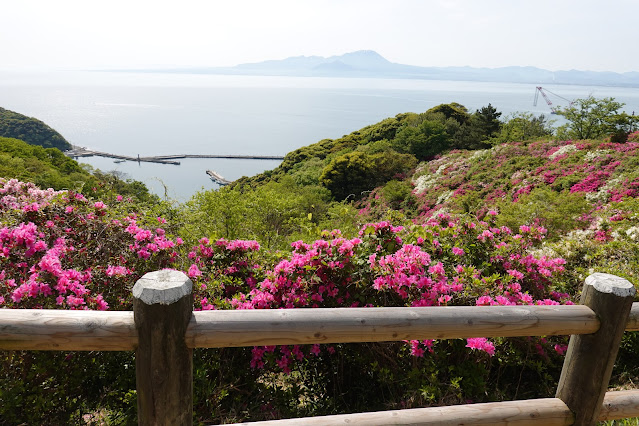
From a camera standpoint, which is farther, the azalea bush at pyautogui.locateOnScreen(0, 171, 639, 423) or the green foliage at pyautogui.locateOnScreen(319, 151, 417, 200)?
the green foliage at pyautogui.locateOnScreen(319, 151, 417, 200)

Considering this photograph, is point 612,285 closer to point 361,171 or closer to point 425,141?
point 361,171

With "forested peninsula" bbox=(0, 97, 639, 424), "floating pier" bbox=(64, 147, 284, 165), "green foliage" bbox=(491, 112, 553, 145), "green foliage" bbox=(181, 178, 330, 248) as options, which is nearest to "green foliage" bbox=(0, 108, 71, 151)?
"floating pier" bbox=(64, 147, 284, 165)

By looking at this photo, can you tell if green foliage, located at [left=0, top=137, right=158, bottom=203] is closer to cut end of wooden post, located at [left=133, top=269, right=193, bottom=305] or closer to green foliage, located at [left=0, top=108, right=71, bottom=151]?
cut end of wooden post, located at [left=133, top=269, right=193, bottom=305]

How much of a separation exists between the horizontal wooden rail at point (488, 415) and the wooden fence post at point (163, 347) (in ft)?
1.21

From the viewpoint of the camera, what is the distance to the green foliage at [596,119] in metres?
28.5

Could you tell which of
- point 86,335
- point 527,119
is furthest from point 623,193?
point 527,119

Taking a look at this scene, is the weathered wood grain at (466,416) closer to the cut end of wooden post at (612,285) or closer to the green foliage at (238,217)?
the cut end of wooden post at (612,285)

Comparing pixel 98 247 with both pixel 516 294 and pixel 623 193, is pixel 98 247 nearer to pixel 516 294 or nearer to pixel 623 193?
pixel 516 294

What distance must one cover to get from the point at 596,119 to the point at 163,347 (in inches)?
1411

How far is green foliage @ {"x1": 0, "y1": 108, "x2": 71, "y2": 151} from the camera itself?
6638cm

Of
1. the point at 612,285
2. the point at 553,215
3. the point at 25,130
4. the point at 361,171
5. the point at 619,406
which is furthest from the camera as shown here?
the point at 25,130

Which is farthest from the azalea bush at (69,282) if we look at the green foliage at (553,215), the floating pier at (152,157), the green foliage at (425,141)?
the floating pier at (152,157)

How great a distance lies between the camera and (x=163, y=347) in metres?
1.52

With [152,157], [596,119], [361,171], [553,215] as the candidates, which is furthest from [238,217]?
[152,157]
